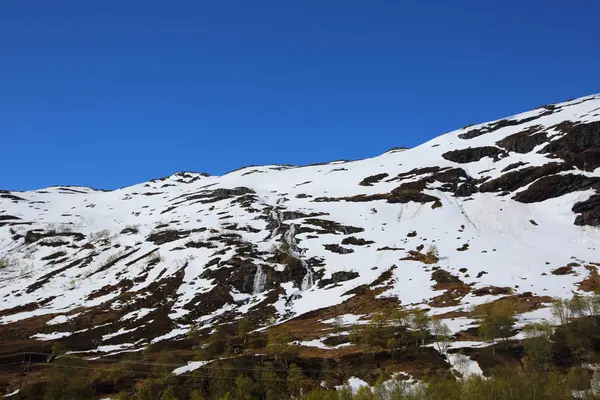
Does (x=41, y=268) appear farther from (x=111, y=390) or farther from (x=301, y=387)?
(x=301, y=387)

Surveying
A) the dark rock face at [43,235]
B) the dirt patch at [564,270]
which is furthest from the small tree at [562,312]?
the dark rock face at [43,235]

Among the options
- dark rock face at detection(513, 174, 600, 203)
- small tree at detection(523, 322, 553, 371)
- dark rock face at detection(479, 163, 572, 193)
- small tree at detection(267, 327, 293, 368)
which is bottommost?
small tree at detection(523, 322, 553, 371)

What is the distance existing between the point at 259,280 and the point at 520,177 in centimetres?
9534

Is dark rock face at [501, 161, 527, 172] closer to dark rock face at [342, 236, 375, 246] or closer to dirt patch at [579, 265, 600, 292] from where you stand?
dark rock face at [342, 236, 375, 246]

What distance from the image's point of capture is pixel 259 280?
112062 millimetres

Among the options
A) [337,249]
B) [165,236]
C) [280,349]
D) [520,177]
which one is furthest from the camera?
[165,236]

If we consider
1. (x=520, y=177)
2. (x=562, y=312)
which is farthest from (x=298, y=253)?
(x=520, y=177)

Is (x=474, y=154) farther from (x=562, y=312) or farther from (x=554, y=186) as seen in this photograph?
(x=562, y=312)

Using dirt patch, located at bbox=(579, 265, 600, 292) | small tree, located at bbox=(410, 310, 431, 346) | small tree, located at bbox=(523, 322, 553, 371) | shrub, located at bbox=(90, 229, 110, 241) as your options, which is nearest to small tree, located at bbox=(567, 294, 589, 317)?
small tree, located at bbox=(523, 322, 553, 371)

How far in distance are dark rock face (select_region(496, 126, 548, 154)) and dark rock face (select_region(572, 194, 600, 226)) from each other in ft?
165

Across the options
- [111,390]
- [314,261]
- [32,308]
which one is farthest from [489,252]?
[32,308]

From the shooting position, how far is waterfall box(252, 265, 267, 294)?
4308 inches

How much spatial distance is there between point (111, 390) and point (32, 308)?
69907mm

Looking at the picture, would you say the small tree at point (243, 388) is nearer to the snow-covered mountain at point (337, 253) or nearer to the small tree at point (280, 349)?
the small tree at point (280, 349)
